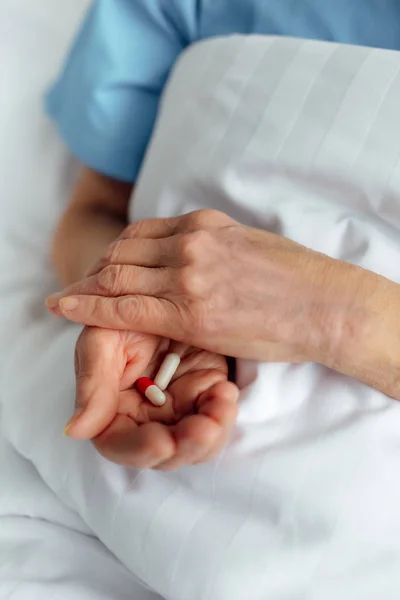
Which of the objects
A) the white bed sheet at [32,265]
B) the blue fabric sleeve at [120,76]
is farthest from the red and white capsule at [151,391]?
the blue fabric sleeve at [120,76]

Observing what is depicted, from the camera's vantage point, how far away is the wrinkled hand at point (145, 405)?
1.65 ft

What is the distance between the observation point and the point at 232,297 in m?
0.59

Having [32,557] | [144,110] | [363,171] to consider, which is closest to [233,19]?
[144,110]

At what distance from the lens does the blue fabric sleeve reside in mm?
948

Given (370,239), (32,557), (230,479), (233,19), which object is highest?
(233,19)

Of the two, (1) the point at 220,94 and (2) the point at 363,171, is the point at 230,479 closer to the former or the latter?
(2) the point at 363,171

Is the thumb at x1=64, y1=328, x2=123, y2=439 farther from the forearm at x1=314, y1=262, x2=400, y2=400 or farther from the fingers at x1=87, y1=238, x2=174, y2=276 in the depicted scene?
the forearm at x1=314, y1=262, x2=400, y2=400

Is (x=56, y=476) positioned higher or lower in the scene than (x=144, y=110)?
lower

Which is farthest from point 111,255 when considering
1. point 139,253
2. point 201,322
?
point 201,322

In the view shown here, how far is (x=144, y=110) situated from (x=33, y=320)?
0.37 metres

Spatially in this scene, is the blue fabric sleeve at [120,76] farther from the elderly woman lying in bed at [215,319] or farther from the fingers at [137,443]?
the fingers at [137,443]

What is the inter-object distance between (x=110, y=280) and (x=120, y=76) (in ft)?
1.55

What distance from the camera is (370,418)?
1.86ft

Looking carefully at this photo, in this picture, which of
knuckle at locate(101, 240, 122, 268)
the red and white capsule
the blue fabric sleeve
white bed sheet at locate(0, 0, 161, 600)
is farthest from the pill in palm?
the blue fabric sleeve
